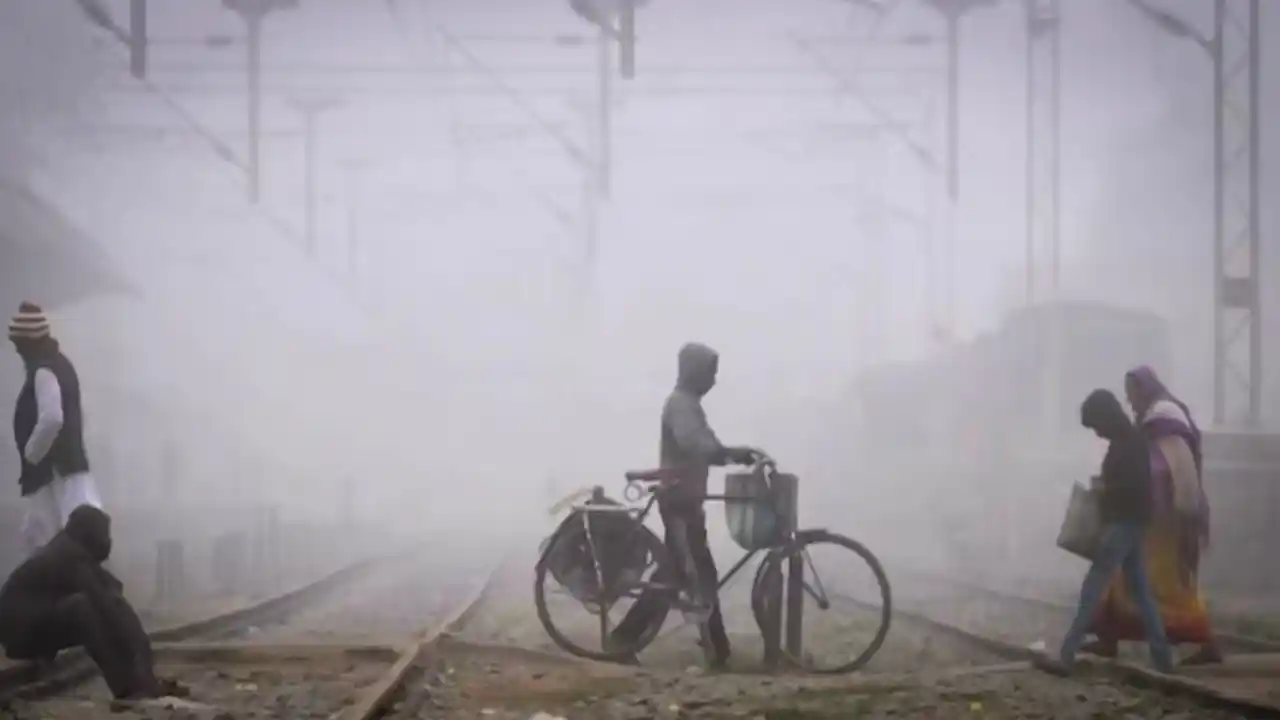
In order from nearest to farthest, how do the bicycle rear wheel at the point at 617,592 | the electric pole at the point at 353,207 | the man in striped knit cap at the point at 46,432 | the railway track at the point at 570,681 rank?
the railway track at the point at 570,681, the man in striped knit cap at the point at 46,432, the bicycle rear wheel at the point at 617,592, the electric pole at the point at 353,207

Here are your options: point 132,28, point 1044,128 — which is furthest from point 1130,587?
point 132,28

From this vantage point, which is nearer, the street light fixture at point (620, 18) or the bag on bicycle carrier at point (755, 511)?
the bag on bicycle carrier at point (755, 511)

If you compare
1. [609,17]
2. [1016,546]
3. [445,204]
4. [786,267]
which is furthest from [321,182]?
[1016,546]

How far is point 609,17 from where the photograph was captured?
14.3 meters

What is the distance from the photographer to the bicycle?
6.77 metres

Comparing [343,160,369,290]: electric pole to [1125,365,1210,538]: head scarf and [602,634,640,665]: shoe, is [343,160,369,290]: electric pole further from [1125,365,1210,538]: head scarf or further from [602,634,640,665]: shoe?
[1125,365,1210,538]: head scarf

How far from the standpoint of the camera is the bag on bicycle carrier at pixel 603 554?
274 inches

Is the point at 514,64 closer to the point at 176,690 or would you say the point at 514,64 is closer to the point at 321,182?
the point at 321,182

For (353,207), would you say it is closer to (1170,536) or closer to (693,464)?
(693,464)

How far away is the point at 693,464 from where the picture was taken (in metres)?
6.77

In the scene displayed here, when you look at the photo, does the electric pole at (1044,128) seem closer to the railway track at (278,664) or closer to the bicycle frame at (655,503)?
the railway track at (278,664)

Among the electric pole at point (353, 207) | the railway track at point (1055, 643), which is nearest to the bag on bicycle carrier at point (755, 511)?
the railway track at point (1055, 643)

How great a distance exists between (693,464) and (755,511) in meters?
0.36

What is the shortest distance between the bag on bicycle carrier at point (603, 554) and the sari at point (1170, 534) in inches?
88.4
